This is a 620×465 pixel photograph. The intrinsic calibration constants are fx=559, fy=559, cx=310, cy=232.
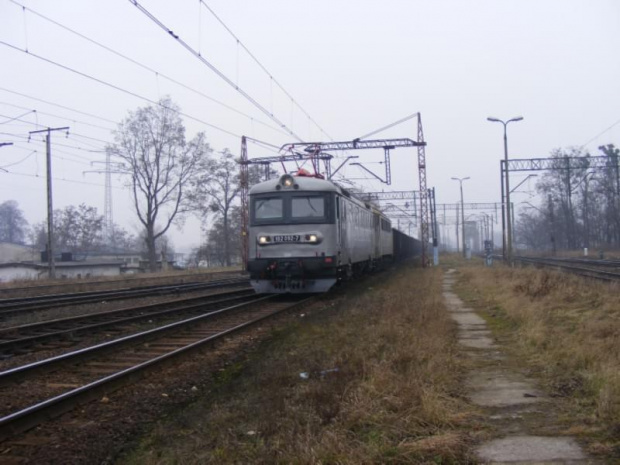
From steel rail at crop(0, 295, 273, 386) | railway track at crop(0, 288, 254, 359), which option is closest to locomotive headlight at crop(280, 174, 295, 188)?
railway track at crop(0, 288, 254, 359)

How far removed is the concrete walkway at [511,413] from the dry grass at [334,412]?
23cm

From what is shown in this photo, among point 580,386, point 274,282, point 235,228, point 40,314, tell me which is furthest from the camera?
point 235,228

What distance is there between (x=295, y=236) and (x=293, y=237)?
0.21 ft

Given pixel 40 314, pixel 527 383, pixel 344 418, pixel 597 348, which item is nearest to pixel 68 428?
pixel 344 418

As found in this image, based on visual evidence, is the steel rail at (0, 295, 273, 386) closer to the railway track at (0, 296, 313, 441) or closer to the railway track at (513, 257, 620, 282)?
the railway track at (0, 296, 313, 441)

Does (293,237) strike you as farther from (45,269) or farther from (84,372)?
(45,269)

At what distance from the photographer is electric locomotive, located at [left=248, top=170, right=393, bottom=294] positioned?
50.9 feet

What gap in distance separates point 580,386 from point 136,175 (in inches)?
1771

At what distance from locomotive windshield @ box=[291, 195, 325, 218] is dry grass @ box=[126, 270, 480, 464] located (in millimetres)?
7348

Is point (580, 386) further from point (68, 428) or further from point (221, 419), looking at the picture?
point (68, 428)

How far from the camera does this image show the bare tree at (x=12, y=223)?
98.7m

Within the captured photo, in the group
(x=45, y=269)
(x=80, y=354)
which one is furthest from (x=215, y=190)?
(x=80, y=354)

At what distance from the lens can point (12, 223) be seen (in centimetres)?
9988

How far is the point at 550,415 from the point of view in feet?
16.2
